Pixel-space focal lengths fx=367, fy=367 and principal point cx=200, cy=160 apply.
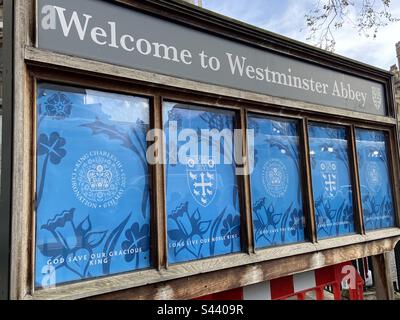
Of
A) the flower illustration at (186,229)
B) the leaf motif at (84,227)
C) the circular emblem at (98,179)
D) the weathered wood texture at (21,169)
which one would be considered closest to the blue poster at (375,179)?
the flower illustration at (186,229)

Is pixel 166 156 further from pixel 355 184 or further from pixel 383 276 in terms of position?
pixel 383 276

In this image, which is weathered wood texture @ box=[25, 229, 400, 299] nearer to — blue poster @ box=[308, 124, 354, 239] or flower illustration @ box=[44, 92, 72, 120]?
blue poster @ box=[308, 124, 354, 239]

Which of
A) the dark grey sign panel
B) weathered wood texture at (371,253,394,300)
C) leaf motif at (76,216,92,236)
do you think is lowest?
weathered wood texture at (371,253,394,300)

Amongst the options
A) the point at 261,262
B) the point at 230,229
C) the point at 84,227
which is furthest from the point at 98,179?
the point at 261,262

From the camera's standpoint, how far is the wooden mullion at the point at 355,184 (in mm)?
2926

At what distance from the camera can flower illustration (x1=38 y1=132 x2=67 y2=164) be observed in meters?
1.55

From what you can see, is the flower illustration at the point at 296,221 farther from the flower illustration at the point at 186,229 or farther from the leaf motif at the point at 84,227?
the leaf motif at the point at 84,227

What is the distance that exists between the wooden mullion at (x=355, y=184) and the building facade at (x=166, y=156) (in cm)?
1

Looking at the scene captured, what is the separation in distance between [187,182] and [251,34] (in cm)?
107

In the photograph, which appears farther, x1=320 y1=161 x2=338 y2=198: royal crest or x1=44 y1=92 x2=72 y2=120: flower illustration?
x1=320 y1=161 x2=338 y2=198: royal crest

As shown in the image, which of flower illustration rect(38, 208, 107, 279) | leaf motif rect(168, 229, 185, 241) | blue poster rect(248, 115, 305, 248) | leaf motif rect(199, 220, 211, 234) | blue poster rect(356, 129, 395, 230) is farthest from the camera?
blue poster rect(356, 129, 395, 230)

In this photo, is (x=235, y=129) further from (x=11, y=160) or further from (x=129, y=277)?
(x=11, y=160)

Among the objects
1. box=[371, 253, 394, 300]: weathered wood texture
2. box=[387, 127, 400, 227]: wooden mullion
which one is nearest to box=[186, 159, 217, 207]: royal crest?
box=[371, 253, 394, 300]: weathered wood texture
